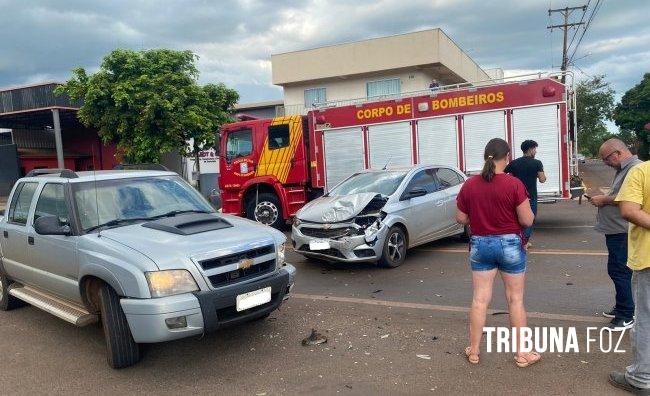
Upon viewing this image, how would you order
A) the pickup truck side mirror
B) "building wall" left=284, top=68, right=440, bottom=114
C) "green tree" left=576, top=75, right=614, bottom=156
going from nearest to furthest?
the pickup truck side mirror → "building wall" left=284, top=68, right=440, bottom=114 → "green tree" left=576, top=75, right=614, bottom=156

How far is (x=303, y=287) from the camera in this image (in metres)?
Answer: 6.70

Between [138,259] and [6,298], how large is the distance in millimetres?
3449

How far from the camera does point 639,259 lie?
10.9 ft

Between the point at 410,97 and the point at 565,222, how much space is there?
434 cm

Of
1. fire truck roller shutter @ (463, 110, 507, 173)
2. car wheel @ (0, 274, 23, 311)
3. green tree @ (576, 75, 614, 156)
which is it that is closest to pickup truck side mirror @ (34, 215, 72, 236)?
car wheel @ (0, 274, 23, 311)

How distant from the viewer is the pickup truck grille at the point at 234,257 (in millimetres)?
3982

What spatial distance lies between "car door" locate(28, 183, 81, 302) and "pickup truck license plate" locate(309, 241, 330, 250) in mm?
3369

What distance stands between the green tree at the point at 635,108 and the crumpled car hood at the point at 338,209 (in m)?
40.8

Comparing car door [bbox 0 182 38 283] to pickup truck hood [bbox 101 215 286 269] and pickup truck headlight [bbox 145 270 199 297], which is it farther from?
pickup truck headlight [bbox 145 270 199 297]

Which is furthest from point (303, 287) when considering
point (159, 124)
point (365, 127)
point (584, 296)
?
point (159, 124)

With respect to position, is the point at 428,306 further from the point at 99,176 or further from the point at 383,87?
the point at 383,87

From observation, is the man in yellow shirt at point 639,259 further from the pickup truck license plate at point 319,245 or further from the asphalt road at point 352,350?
the pickup truck license plate at point 319,245

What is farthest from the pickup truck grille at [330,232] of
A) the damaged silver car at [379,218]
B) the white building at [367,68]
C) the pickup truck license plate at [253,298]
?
the white building at [367,68]

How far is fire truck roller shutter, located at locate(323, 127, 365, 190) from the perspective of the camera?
452 inches
